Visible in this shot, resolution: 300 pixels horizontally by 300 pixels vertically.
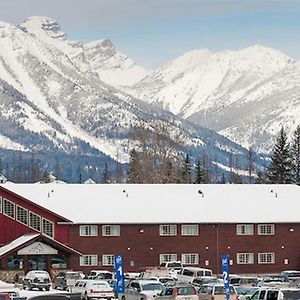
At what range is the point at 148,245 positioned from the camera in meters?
95.3

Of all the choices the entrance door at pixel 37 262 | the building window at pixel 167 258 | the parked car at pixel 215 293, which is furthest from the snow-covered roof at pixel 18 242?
the parked car at pixel 215 293

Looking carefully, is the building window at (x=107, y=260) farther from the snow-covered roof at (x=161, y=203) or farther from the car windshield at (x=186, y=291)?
the car windshield at (x=186, y=291)

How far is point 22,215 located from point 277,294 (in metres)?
44.5

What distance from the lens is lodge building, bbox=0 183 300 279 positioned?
93.4 meters

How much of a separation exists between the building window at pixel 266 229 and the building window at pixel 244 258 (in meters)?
2.04

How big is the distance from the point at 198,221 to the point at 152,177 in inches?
1687

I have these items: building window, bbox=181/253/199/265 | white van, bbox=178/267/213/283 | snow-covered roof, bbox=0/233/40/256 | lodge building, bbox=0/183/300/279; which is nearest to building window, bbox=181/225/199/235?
lodge building, bbox=0/183/300/279

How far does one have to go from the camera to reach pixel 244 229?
97375mm

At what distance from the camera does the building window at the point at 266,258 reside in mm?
97812

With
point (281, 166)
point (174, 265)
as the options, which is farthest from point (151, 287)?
point (281, 166)

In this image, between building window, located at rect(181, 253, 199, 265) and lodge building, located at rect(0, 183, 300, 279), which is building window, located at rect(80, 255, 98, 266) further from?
building window, located at rect(181, 253, 199, 265)

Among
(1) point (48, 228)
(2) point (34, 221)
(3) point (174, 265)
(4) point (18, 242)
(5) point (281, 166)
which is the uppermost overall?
(5) point (281, 166)

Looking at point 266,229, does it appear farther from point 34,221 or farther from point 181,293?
point 181,293

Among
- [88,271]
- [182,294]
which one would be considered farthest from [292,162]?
[182,294]
